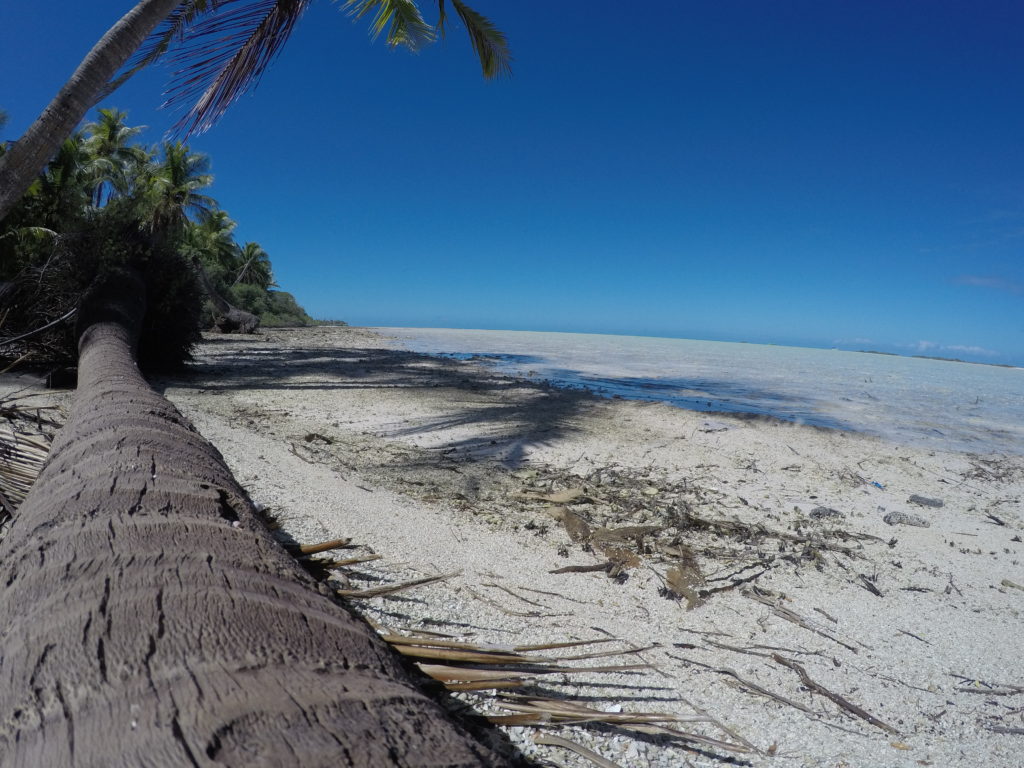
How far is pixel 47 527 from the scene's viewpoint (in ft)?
3.84

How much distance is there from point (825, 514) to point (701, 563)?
1.81 m

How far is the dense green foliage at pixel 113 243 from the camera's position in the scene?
7406 mm

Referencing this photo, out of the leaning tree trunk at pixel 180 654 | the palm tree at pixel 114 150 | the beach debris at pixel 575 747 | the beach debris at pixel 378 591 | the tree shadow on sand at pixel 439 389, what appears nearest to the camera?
the leaning tree trunk at pixel 180 654

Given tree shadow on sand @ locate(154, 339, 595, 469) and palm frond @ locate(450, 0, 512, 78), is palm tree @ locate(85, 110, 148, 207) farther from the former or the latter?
palm frond @ locate(450, 0, 512, 78)

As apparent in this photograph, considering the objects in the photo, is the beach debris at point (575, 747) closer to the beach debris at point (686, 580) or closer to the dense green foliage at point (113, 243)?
the beach debris at point (686, 580)

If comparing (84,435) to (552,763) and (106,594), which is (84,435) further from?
(552,763)

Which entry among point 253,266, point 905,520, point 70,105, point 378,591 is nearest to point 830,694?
point 378,591

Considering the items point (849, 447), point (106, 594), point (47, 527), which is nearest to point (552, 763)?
point (106, 594)

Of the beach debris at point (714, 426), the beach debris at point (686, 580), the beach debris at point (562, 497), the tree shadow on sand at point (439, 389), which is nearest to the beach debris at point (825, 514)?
the beach debris at point (686, 580)

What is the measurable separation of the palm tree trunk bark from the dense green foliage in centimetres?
138

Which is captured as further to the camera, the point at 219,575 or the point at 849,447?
the point at 849,447

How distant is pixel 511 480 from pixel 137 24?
17.3 ft

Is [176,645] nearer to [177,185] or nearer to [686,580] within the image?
[686,580]

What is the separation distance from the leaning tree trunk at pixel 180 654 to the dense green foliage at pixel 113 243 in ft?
12.9
